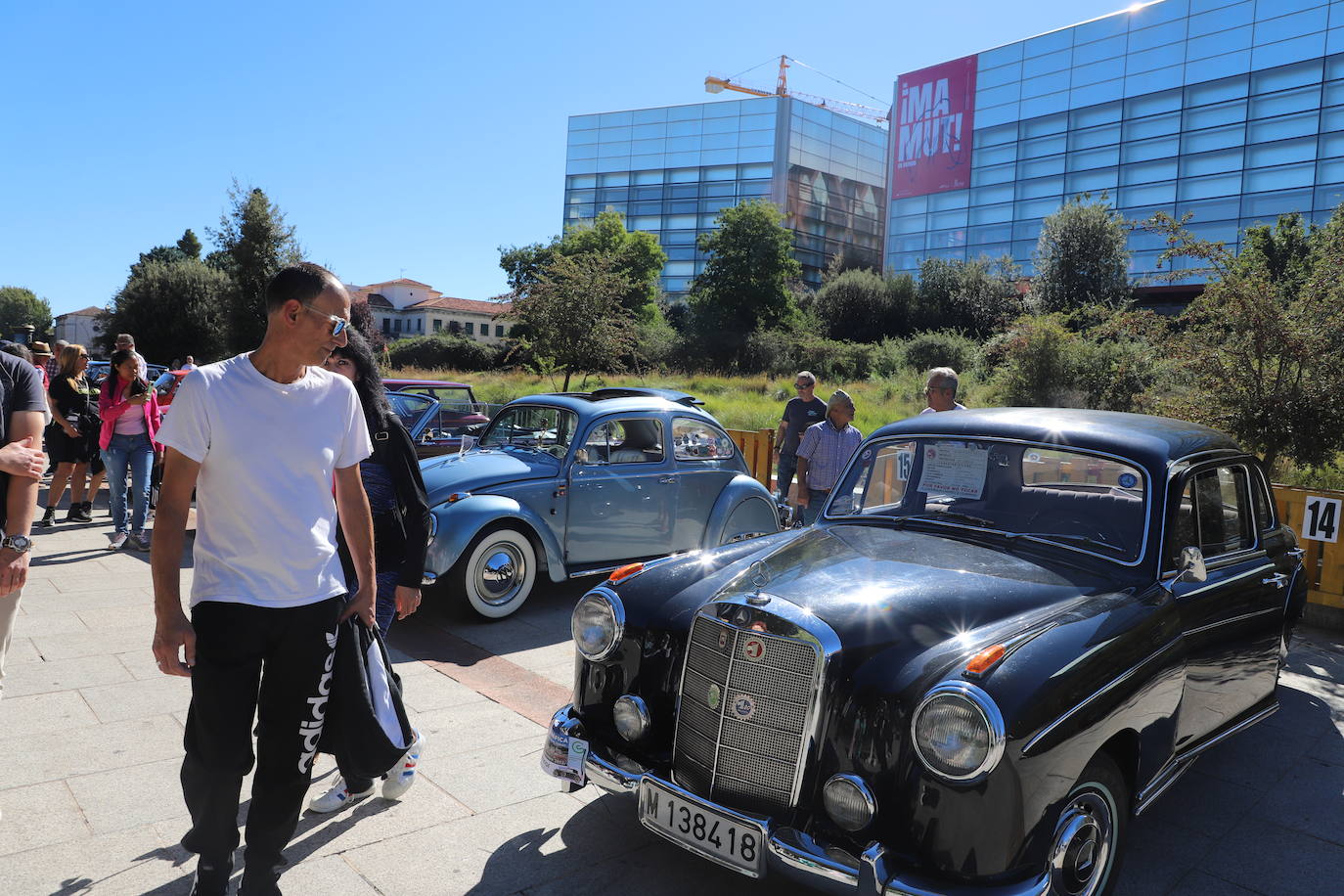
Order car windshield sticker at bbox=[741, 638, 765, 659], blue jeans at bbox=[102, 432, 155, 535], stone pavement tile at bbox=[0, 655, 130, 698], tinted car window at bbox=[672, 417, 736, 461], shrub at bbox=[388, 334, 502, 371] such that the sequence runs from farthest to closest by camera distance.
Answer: shrub at bbox=[388, 334, 502, 371] → blue jeans at bbox=[102, 432, 155, 535] → tinted car window at bbox=[672, 417, 736, 461] → stone pavement tile at bbox=[0, 655, 130, 698] → car windshield sticker at bbox=[741, 638, 765, 659]

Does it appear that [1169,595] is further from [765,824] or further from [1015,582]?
[765,824]

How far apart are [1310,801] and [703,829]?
3055mm

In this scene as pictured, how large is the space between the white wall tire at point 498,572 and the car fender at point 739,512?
5.37 feet

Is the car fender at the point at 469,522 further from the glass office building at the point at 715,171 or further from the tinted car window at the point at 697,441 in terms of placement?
the glass office building at the point at 715,171

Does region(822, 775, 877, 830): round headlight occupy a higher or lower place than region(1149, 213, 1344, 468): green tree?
lower

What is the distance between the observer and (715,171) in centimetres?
7675

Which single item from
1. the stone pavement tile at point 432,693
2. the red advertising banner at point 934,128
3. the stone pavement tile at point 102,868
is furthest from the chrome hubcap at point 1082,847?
the red advertising banner at point 934,128

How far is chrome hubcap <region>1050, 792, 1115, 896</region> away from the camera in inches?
105

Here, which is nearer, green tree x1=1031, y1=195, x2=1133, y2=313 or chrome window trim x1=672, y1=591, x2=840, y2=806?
chrome window trim x1=672, y1=591, x2=840, y2=806

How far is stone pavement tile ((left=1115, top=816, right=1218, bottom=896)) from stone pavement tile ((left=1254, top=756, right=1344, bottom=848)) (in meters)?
0.48

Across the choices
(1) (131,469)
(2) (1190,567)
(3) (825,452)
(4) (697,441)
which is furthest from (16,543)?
(1) (131,469)

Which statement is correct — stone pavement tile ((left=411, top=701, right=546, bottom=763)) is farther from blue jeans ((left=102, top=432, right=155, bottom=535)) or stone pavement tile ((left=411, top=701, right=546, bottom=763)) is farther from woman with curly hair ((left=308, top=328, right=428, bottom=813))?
blue jeans ((left=102, top=432, right=155, bottom=535))

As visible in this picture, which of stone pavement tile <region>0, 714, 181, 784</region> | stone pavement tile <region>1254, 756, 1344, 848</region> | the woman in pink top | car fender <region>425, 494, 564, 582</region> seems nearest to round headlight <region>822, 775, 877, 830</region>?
stone pavement tile <region>1254, 756, 1344, 848</region>

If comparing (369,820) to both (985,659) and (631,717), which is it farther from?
(985,659)
